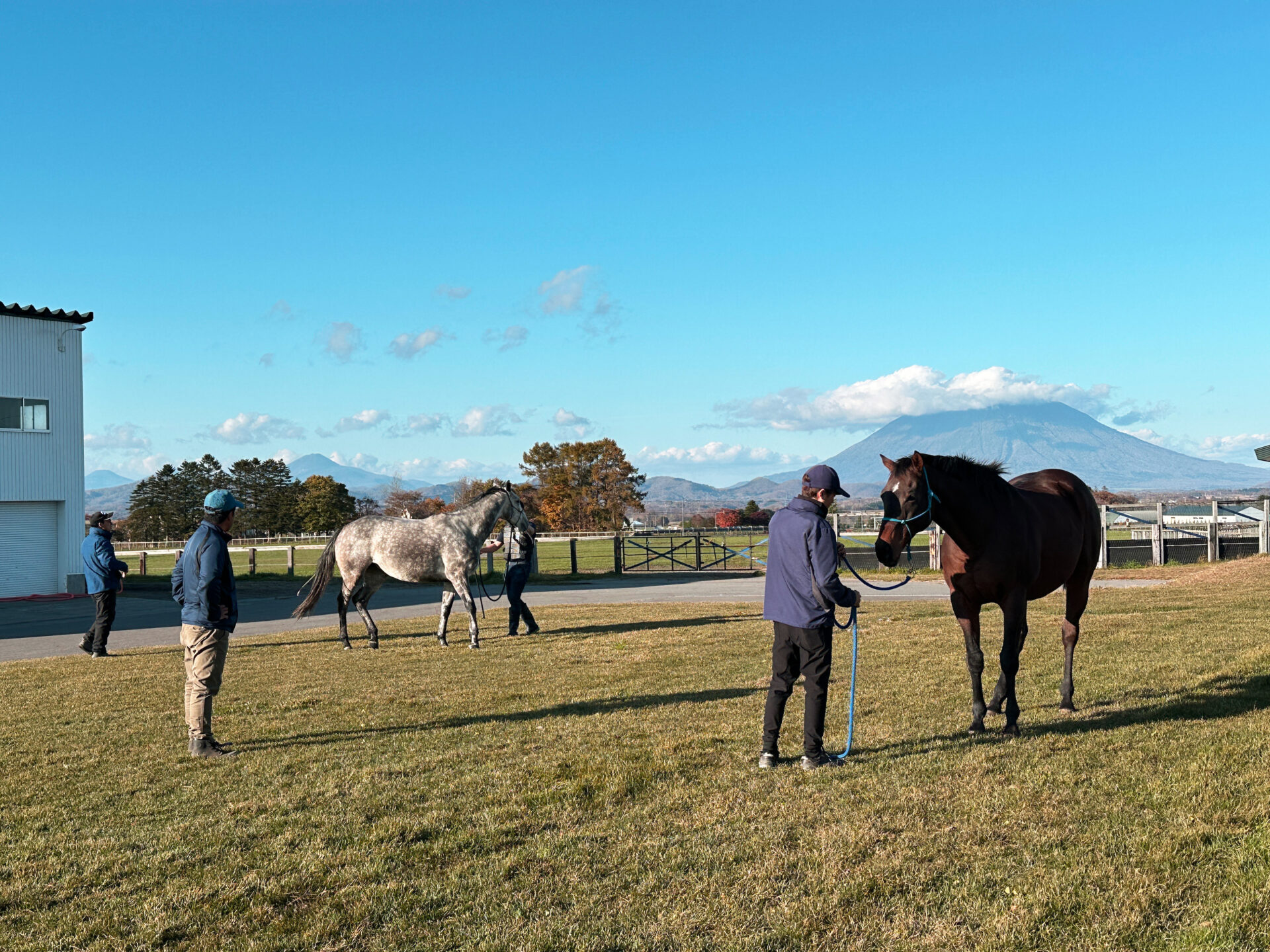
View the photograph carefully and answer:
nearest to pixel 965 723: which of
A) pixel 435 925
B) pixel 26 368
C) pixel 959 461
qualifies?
pixel 959 461

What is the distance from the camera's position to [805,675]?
21.3 feet

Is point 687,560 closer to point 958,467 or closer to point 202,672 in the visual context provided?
point 958,467

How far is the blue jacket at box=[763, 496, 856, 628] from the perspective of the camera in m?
6.32

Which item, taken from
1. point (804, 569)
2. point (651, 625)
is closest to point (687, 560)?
point (651, 625)

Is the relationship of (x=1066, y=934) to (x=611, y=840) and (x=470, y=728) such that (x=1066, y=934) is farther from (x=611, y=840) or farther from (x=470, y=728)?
(x=470, y=728)

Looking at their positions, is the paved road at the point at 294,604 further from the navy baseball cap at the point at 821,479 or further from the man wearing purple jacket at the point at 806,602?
the navy baseball cap at the point at 821,479

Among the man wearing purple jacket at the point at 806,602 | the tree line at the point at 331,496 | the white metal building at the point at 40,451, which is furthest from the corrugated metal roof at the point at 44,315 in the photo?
the tree line at the point at 331,496

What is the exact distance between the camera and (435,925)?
4172mm

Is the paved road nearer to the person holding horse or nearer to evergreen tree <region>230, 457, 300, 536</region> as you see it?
the person holding horse

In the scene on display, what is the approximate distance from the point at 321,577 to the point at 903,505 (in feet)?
32.3

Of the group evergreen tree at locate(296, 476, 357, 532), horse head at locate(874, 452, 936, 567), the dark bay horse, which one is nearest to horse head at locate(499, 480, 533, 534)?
the dark bay horse

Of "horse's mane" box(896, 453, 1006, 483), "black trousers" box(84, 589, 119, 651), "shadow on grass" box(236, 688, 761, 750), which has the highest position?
"horse's mane" box(896, 453, 1006, 483)

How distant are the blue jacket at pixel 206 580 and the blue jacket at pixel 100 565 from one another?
7.19m

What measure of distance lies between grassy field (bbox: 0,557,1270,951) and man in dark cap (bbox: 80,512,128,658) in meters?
3.22
